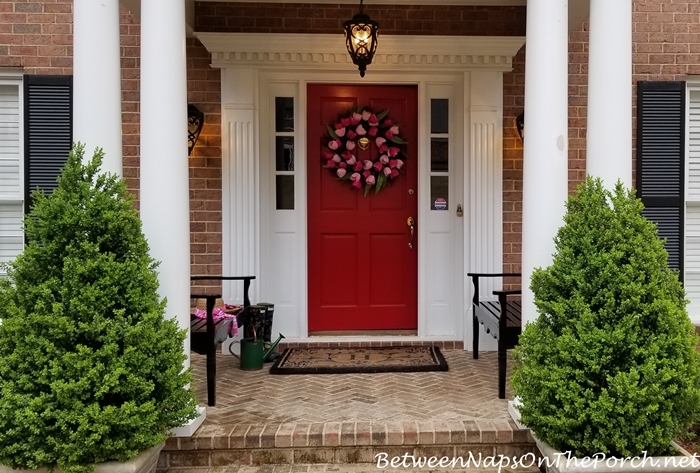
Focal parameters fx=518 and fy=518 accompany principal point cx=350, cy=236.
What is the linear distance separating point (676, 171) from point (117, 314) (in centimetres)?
438

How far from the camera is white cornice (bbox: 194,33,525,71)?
450cm

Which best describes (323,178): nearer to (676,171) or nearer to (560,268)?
(560,268)

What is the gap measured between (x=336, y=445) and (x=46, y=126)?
338cm

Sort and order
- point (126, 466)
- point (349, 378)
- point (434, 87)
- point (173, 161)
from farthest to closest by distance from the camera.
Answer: point (434, 87), point (349, 378), point (173, 161), point (126, 466)

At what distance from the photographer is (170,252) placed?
114 inches

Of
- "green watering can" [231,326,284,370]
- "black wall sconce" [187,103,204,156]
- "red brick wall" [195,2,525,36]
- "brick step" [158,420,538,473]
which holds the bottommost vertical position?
"brick step" [158,420,538,473]

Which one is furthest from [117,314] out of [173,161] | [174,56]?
[174,56]

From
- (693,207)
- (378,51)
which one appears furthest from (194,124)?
(693,207)

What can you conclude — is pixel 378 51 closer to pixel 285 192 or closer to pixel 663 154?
pixel 285 192

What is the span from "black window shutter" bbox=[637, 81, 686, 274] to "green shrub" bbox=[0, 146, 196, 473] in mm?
3942

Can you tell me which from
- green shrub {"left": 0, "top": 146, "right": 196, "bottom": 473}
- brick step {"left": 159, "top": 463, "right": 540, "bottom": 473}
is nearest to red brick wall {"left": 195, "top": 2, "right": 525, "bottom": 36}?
green shrub {"left": 0, "top": 146, "right": 196, "bottom": 473}

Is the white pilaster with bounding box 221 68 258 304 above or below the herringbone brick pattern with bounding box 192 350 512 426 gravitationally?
above

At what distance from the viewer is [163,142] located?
2881 mm

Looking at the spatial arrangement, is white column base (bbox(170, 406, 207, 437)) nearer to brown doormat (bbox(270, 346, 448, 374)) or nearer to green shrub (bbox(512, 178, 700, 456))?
brown doormat (bbox(270, 346, 448, 374))
